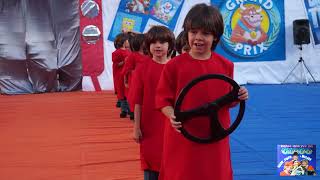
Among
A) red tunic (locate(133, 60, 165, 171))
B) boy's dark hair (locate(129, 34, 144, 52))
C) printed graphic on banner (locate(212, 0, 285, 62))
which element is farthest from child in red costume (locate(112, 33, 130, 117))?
red tunic (locate(133, 60, 165, 171))

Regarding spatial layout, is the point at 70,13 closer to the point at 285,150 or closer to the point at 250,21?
the point at 250,21

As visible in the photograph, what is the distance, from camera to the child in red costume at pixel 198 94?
194 cm

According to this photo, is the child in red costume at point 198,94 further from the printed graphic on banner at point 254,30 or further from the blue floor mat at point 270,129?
the printed graphic on banner at point 254,30

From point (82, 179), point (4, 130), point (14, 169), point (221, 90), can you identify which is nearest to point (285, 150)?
point (221, 90)

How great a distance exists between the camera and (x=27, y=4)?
10.9 metres

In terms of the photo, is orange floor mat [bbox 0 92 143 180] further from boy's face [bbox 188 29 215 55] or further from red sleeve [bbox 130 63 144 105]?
boy's face [bbox 188 29 215 55]

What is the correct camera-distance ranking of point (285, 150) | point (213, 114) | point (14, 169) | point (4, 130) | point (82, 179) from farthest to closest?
1. point (4, 130)
2. point (14, 169)
3. point (82, 179)
4. point (285, 150)
5. point (213, 114)

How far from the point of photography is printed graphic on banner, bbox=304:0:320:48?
11445 mm

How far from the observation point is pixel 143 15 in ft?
36.7

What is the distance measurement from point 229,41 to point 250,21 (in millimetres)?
770

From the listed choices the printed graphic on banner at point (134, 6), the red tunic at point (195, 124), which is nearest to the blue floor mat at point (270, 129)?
the red tunic at point (195, 124)

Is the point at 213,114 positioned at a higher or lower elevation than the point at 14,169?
higher

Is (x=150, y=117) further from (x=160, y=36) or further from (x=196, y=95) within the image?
(x=196, y=95)

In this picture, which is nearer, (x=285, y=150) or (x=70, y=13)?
(x=285, y=150)
